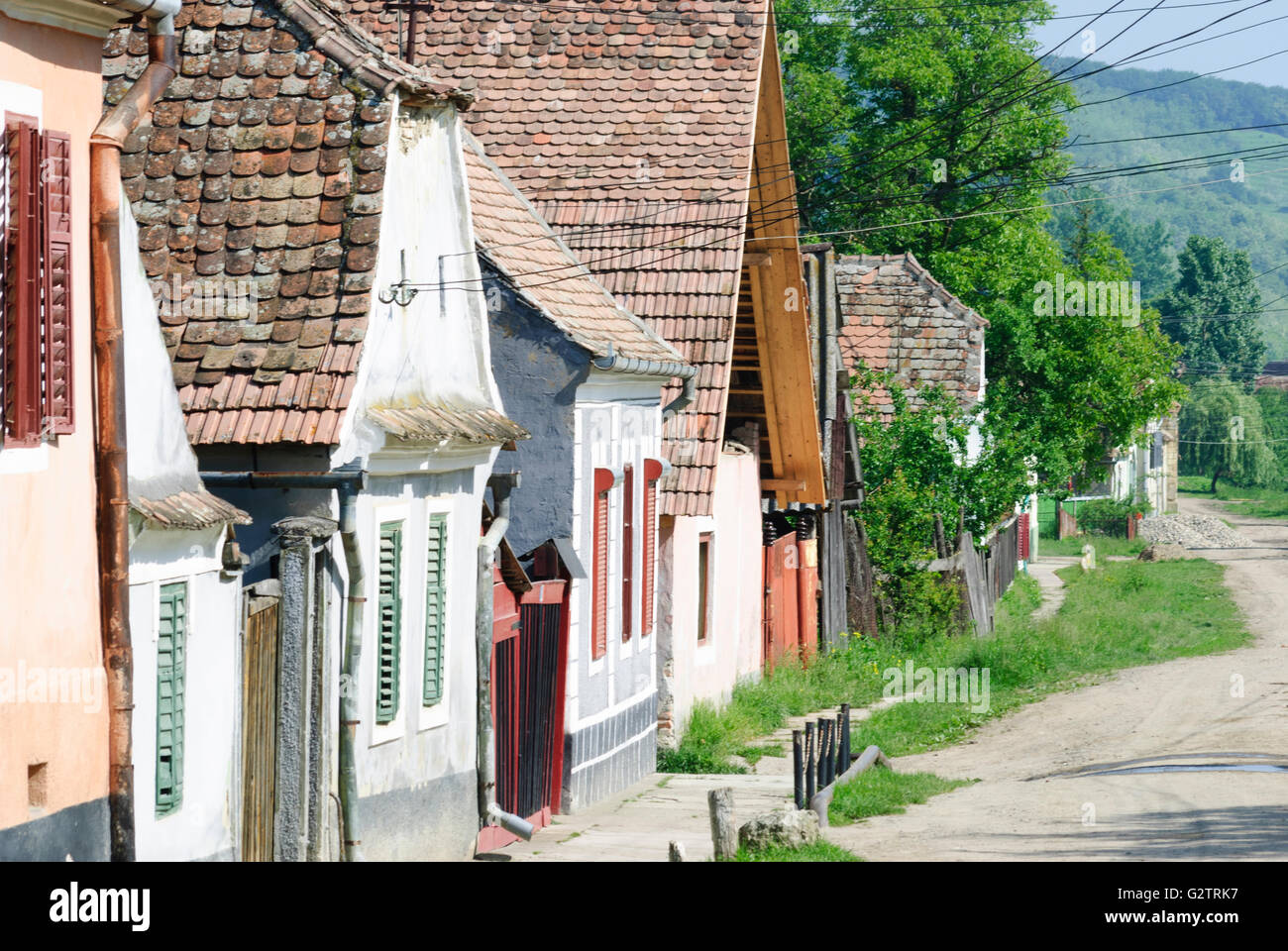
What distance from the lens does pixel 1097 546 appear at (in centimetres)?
5328

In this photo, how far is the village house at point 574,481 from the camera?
13.8 m

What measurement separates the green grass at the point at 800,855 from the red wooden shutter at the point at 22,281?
548 centimetres

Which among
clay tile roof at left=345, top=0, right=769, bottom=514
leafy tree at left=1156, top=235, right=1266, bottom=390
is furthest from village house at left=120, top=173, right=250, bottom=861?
leafy tree at left=1156, top=235, right=1266, bottom=390

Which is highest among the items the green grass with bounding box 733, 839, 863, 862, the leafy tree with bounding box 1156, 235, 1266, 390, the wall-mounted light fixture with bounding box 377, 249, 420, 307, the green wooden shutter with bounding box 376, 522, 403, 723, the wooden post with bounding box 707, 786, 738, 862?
the leafy tree with bounding box 1156, 235, 1266, 390

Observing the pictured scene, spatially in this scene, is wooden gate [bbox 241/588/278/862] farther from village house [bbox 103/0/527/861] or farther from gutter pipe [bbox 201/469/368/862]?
gutter pipe [bbox 201/469/368/862]

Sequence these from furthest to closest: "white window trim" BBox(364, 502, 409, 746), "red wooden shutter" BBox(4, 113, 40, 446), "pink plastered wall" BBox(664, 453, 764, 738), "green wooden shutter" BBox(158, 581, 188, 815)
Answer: "pink plastered wall" BBox(664, 453, 764, 738), "white window trim" BBox(364, 502, 409, 746), "green wooden shutter" BBox(158, 581, 188, 815), "red wooden shutter" BBox(4, 113, 40, 446)

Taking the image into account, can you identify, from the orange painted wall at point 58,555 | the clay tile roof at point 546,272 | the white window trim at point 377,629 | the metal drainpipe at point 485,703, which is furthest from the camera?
the clay tile roof at point 546,272

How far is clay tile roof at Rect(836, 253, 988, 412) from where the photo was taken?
33531mm

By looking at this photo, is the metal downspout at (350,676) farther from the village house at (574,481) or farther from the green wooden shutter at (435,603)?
the village house at (574,481)

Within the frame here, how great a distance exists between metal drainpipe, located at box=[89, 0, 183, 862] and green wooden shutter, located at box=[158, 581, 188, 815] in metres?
0.52

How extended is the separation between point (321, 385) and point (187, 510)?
1.74 m

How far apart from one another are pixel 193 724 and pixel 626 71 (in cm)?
1358

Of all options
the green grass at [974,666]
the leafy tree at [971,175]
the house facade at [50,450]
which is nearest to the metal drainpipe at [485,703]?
the house facade at [50,450]

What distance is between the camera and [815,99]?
4341 cm
